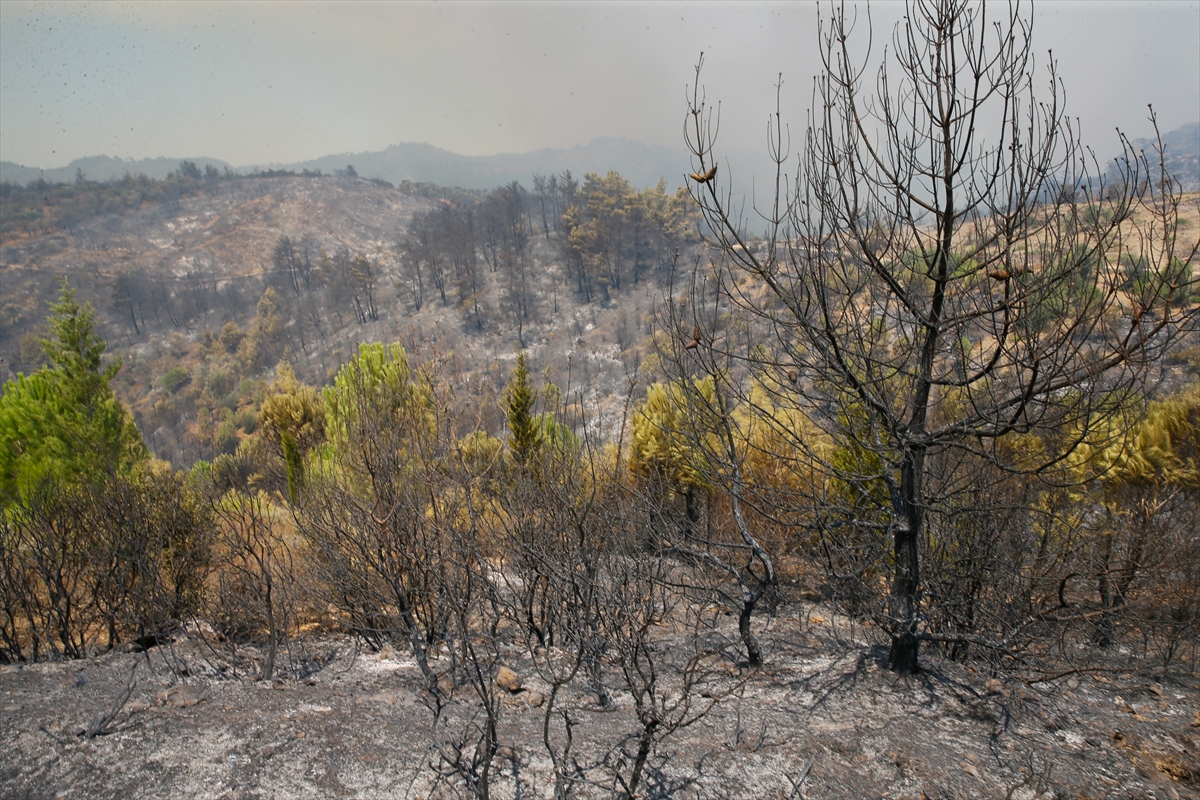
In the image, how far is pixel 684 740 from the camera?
150 inches

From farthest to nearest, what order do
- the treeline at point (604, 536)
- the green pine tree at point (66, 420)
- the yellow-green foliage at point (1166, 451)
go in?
1. the green pine tree at point (66, 420)
2. the yellow-green foliage at point (1166, 451)
3. the treeline at point (604, 536)

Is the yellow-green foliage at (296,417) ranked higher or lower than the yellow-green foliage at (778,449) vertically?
lower

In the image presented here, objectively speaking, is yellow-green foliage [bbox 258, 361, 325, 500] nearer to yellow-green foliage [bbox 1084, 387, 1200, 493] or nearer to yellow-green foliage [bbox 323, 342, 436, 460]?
yellow-green foliage [bbox 323, 342, 436, 460]

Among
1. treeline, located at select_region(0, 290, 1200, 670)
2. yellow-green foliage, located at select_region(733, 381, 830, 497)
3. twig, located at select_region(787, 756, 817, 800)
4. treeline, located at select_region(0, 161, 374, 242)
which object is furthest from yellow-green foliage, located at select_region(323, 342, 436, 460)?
treeline, located at select_region(0, 161, 374, 242)

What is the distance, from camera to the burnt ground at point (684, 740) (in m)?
3.24

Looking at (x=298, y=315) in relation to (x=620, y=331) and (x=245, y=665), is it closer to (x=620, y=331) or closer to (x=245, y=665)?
(x=620, y=331)

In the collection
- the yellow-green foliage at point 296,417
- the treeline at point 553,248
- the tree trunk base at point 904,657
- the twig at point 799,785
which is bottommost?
the yellow-green foliage at point 296,417

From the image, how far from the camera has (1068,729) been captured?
148 inches

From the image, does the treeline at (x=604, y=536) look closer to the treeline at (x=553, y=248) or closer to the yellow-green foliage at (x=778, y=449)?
the yellow-green foliage at (x=778, y=449)

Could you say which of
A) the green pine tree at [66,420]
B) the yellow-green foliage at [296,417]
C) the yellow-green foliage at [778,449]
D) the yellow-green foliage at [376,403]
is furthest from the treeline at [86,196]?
the yellow-green foliage at [778,449]

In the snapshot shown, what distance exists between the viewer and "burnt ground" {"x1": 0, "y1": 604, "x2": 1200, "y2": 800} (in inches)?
128

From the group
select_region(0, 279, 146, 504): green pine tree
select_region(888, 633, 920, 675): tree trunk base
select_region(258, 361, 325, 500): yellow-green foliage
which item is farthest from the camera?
select_region(258, 361, 325, 500): yellow-green foliage

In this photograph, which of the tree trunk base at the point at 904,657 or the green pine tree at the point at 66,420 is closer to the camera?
the tree trunk base at the point at 904,657

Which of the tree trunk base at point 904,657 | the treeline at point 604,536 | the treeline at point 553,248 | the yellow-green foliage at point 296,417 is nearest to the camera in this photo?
the tree trunk base at point 904,657
